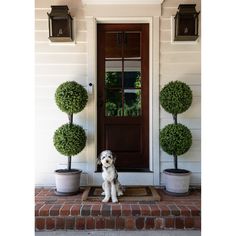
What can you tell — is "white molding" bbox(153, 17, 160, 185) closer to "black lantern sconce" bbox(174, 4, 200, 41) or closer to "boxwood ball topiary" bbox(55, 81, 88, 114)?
"black lantern sconce" bbox(174, 4, 200, 41)

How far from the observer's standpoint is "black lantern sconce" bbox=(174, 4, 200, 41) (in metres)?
3.47

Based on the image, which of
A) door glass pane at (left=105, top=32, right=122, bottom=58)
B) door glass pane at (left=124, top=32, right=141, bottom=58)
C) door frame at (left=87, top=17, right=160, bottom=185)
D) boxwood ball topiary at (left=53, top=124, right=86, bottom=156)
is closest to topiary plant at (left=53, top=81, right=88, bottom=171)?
boxwood ball topiary at (left=53, top=124, right=86, bottom=156)

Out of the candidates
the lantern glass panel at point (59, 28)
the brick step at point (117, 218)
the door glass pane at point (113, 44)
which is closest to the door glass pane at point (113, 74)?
the door glass pane at point (113, 44)

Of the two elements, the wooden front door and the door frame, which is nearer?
the door frame

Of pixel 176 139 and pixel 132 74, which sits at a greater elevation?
pixel 132 74

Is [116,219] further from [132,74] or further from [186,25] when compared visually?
[186,25]

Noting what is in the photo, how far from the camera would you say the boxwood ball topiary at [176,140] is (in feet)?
10.6

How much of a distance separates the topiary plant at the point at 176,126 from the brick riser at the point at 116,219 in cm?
75

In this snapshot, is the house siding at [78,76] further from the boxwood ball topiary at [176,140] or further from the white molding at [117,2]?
the boxwood ball topiary at [176,140]

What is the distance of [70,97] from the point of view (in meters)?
3.24

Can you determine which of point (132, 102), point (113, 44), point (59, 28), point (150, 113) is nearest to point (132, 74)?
point (132, 102)

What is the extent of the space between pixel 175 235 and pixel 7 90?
7.84 feet

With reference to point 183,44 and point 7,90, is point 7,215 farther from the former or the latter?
point 183,44

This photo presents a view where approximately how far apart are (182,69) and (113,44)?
3.34 feet
